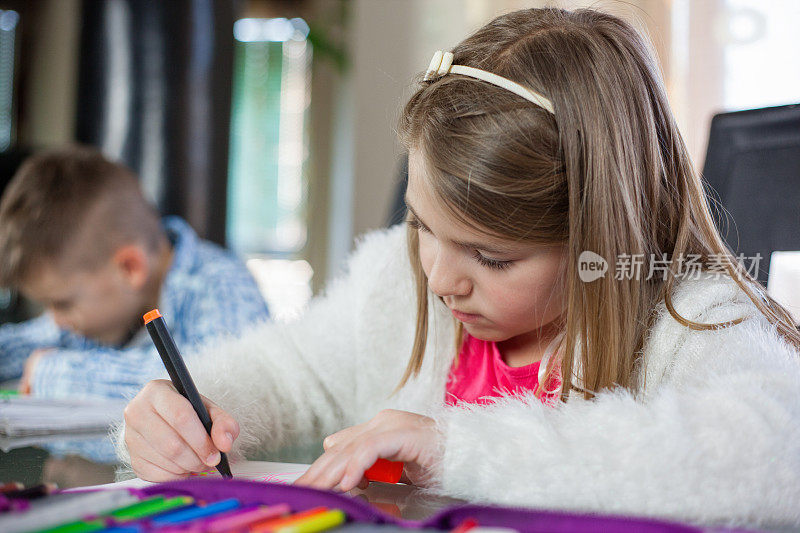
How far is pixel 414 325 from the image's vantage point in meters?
0.88

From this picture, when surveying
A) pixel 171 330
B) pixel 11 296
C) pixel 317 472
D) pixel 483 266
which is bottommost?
pixel 11 296

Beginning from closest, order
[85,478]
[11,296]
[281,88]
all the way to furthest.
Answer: [85,478] < [11,296] < [281,88]

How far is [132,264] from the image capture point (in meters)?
1.41

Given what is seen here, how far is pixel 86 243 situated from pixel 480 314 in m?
0.92

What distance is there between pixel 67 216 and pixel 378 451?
3.43 ft

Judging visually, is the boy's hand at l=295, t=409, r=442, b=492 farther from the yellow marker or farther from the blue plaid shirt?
the blue plaid shirt

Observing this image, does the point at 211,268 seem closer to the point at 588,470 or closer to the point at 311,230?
the point at 588,470

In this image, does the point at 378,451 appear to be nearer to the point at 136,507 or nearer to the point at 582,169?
the point at 136,507

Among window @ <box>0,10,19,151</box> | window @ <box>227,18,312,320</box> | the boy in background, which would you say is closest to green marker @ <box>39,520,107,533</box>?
the boy in background

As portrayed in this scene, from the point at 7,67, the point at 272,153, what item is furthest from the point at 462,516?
→ the point at 272,153

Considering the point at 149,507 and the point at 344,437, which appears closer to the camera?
the point at 149,507

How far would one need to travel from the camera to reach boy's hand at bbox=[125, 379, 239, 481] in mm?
591

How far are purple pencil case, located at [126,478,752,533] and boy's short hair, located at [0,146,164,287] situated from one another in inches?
40.3

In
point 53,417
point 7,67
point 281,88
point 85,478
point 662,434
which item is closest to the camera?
point 662,434
